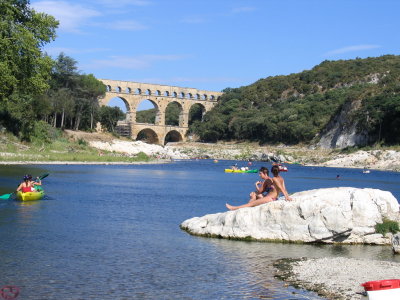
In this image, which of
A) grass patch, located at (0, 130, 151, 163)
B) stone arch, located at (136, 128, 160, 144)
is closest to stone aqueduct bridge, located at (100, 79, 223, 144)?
stone arch, located at (136, 128, 160, 144)

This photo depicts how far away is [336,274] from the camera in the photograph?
10.8m

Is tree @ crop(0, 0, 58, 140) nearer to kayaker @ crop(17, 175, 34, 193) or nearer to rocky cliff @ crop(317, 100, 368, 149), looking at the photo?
kayaker @ crop(17, 175, 34, 193)

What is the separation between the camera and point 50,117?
67.6 metres

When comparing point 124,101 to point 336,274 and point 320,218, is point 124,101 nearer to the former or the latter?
point 320,218

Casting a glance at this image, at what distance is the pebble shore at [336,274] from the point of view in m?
9.70

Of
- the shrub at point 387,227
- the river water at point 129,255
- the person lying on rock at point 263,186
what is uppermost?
the person lying on rock at point 263,186

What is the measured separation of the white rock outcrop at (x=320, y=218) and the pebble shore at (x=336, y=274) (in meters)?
1.89

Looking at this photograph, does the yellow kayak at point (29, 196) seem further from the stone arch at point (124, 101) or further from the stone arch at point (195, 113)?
the stone arch at point (195, 113)

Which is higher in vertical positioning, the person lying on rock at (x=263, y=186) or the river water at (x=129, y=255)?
the person lying on rock at (x=263, y=186)

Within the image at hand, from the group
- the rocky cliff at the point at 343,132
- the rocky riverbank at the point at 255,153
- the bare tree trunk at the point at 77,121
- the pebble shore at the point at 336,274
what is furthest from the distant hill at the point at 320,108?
the pebble shore at the point at 336,274

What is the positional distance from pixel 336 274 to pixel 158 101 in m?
95.8

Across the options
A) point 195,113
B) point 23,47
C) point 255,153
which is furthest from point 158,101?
point 23,47

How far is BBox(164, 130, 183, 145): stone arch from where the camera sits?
358 ft

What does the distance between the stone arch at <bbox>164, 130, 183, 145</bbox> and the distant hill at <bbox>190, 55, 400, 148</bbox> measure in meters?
3.70
